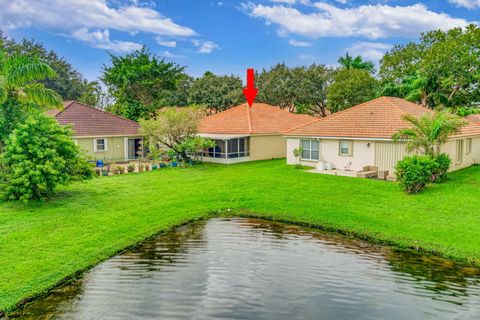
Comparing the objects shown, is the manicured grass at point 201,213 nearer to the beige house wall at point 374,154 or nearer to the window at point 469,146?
the beige house wall at point 374,154

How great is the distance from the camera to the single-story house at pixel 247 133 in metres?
33.1

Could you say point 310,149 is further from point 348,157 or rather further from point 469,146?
point 469,146

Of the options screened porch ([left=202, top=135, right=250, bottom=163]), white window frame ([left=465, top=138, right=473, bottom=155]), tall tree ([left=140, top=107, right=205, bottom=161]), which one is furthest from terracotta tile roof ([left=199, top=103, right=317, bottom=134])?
white window frame ([left=465, top=138, right=473, bottom=155])

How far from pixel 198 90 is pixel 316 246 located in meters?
37.5

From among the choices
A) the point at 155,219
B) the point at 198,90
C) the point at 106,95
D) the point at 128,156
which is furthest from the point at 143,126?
the point at 106,95

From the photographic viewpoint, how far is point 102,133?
3272 centimetres

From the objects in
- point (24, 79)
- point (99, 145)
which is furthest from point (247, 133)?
point (24, 79)

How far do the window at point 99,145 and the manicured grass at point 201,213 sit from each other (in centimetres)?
853

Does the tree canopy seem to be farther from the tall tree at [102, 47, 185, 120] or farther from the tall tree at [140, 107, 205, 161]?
the tall tree at [140, 107, 205, 161]

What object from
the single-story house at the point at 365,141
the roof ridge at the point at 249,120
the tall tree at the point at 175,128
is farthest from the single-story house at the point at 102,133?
the single-story house at the point at 365,141

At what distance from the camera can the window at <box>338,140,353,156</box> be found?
26219mm

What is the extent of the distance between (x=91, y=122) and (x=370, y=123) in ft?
72.8

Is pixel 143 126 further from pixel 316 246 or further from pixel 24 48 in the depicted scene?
pixel 24 48

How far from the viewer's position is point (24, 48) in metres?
63.1
